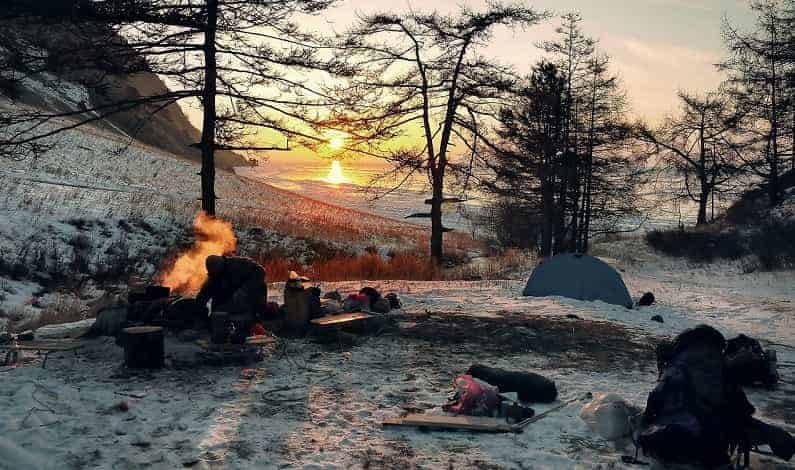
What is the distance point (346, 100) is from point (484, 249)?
2246 centimetres

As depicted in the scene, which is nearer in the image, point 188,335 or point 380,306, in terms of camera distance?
point 188,335

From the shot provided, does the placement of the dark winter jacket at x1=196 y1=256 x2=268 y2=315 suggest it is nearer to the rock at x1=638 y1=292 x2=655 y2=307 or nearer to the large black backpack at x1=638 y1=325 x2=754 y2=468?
the large black backpack at x1=638 y1=325 x2=754 y2=468

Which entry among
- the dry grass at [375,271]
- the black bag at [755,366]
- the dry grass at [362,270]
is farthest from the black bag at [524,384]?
the dry grass at [362,270]

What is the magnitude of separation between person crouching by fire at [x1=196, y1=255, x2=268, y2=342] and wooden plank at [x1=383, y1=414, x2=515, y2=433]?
3.81 metres

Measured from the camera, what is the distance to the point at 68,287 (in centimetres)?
1510

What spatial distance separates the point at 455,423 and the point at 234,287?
4.81 m

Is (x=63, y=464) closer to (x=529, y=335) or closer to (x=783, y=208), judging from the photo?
(x=529, y=335)

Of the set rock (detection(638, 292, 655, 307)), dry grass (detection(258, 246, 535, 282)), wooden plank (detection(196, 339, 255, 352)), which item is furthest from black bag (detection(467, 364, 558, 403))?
dry grass (detection(258, 246, 535, 282))

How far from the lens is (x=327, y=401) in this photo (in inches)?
267

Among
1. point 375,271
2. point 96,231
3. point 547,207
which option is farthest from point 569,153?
point 96,231

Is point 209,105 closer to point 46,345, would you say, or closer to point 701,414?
point 46,345

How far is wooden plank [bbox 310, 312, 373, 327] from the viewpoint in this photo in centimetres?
964

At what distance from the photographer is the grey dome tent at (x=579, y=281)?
1411cm

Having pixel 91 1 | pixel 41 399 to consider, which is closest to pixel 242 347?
pixel 41 399
